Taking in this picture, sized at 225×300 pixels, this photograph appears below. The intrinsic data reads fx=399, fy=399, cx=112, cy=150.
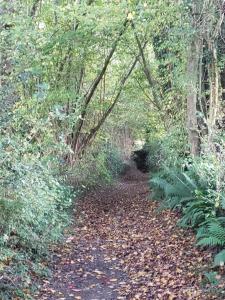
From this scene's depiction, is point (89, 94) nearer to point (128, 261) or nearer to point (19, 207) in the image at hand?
point (128, 261)

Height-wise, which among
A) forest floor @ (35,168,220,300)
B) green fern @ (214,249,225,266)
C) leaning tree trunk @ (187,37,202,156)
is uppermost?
leaning tree trunk @ (187,37,202,156)

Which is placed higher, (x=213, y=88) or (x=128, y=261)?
(x=213, y=88)

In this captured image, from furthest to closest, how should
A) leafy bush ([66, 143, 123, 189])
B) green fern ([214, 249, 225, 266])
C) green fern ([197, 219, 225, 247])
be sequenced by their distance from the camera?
leafy bush ([66, 143, 123, 189]) → green fern ([197, 219, 225, 247]) → green fern ([214, 249, 225, 266])

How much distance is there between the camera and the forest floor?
18.1 feet

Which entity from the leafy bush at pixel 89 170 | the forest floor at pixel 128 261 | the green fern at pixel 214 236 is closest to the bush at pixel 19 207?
the forest floor at pixel 128 261

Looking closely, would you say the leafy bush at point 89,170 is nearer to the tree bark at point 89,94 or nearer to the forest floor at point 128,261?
the tree bark at point 89,94

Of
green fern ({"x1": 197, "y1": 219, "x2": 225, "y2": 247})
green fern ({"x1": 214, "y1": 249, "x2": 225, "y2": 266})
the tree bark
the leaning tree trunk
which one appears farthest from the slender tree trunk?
green fern ({"x1": 214, "y1": 249, "x2": 225, "y2": 266})

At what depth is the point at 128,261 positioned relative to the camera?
22.2ft

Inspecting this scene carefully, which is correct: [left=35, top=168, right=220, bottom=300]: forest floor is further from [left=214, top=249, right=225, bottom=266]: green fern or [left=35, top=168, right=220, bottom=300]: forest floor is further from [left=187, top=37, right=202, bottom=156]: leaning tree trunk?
[left=187, top=37, right=202, bottom=156]: leaning tree trunk

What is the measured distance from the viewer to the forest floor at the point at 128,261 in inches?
217

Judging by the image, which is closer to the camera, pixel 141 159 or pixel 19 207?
pixel 19 207

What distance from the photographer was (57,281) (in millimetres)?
5898

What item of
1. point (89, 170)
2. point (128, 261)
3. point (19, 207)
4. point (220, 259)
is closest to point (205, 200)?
point (128, 261)

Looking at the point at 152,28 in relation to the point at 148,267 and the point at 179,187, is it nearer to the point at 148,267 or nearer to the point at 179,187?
the point at 179,187
